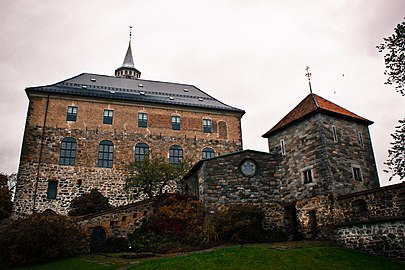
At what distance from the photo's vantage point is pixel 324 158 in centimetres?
1778

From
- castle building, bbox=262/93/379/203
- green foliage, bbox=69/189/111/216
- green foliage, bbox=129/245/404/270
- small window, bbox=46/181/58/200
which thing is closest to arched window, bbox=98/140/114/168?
green foliage, bbox=69/189/111/216

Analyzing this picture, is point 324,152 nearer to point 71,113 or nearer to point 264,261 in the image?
point 264,261

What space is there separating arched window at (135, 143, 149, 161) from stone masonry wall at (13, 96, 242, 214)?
35 centimetres

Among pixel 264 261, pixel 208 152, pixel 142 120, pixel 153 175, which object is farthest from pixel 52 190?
pixel 264 261

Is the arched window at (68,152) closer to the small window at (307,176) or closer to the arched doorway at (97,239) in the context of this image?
the arched doorway at (97,239)

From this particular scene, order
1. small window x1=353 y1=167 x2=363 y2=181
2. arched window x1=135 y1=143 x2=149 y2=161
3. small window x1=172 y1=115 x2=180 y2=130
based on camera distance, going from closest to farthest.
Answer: small window x1=353 y1=167 x2=363 y2=181, arched window x1=135 y1=143 x2=149 y2=161, small window x1=172 y1=115 x2=180 y2=130

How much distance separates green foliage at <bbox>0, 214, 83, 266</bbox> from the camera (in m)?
15.2

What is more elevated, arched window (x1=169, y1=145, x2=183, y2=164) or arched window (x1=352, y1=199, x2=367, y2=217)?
arched window (x1=169, y1=145, x2=183, y2=164)

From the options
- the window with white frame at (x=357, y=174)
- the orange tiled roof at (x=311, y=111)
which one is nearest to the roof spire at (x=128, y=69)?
the orange tiled roof at (x=311, y=111)

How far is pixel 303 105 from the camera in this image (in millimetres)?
21172

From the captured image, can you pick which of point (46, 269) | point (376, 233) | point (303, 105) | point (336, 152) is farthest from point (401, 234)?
point (46, 269)

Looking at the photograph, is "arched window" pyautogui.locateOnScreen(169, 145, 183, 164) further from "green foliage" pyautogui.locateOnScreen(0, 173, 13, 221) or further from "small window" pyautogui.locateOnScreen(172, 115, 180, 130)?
"green foliage" pyautogui.locateOnScreen(0, 173, 13, 221)

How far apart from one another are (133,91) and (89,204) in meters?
12.2

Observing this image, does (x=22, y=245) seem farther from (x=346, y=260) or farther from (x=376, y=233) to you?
(x=376, y=233)
